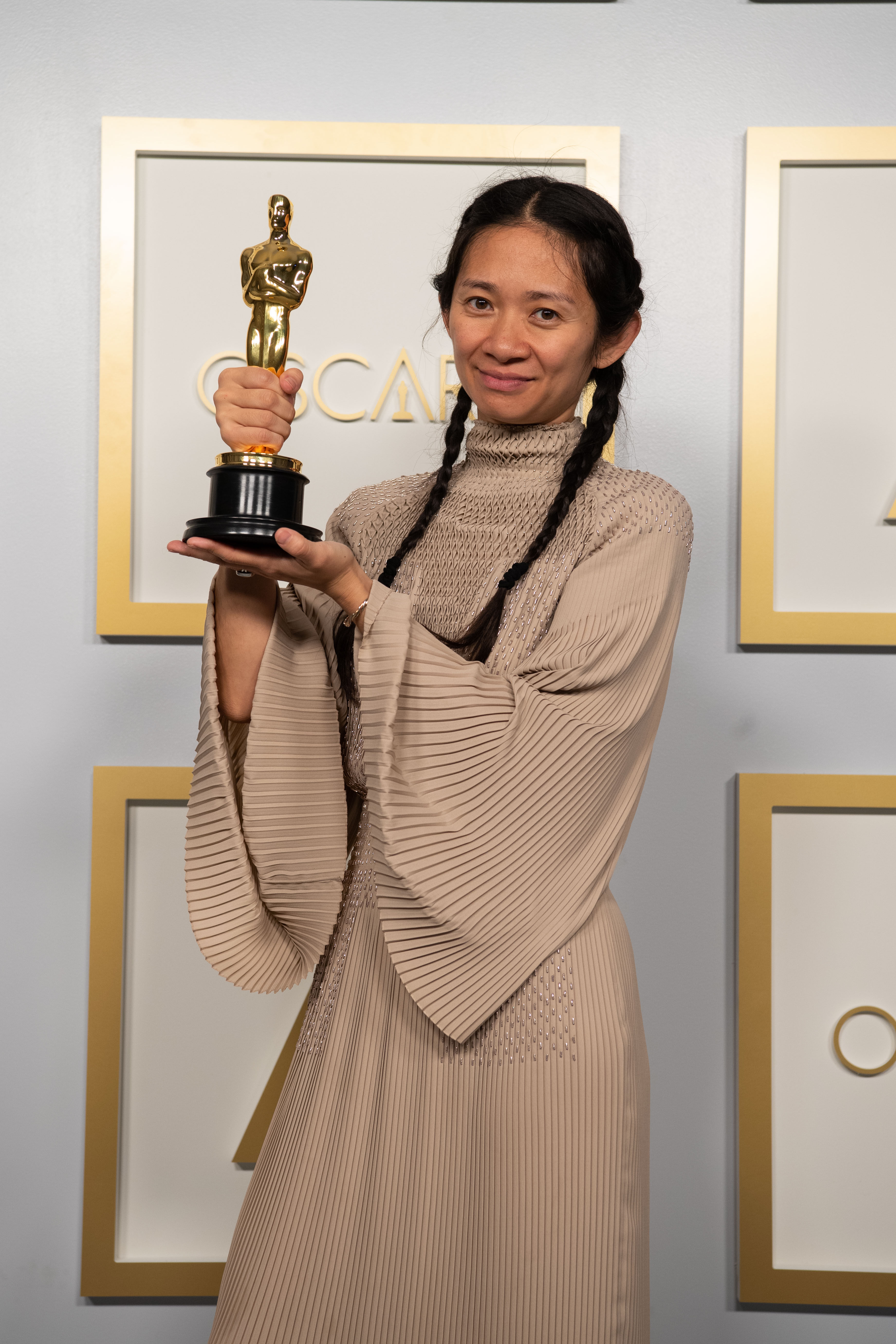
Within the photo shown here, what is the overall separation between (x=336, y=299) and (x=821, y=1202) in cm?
150

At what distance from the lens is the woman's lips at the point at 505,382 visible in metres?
1.00

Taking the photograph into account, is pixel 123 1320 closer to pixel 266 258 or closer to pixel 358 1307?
pixel 358 1307

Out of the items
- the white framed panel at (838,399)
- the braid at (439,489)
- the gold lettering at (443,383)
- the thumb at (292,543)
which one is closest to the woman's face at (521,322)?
the braid at (439,489)

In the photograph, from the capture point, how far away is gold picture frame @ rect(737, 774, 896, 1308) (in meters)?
1.58

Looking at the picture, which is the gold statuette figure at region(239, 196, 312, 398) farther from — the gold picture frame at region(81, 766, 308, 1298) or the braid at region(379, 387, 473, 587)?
the gold picture frame at region(81, 766, 308, 1298)

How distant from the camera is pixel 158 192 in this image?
1611mm

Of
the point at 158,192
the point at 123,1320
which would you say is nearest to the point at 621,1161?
the point at 123,1320

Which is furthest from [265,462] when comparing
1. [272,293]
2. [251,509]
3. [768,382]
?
[768,382]

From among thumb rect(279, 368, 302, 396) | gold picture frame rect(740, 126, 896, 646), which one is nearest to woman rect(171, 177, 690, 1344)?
thumb rect(279, 368, 302, 396)

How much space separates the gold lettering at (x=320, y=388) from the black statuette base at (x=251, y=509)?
809mm

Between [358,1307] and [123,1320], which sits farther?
[123,1320]

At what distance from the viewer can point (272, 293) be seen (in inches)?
34.8

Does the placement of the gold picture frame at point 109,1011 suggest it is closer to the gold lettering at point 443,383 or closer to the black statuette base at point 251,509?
the gold lettering at point 443,383

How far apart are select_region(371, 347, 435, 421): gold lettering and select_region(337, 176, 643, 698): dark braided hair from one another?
537 mm
